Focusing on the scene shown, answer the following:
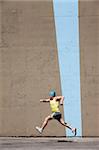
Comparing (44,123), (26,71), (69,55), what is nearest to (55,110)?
(44,123)

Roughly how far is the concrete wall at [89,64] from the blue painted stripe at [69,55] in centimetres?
17

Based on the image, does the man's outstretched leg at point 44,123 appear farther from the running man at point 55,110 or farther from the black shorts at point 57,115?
the black shorts at point 57,115

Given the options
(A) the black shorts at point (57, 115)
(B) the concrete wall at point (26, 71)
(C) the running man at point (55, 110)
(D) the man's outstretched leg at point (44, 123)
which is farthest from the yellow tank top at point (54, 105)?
(B) the concrete wall at point (26, 71)

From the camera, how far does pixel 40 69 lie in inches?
728

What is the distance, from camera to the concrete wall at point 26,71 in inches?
726

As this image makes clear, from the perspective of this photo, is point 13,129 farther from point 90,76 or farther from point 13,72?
point 90,76

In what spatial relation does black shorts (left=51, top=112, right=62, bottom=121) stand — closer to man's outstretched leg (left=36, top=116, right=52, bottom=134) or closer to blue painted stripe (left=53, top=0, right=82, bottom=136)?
man's outstretched leg (left=36, top=116, right=52, bottom=134)

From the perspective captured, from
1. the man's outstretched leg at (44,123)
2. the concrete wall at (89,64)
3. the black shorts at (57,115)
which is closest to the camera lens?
the black shorts at (57,115)

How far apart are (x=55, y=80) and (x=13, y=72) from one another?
1.46m

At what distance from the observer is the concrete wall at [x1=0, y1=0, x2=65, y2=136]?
18.4 meters

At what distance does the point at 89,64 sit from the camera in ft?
60.7

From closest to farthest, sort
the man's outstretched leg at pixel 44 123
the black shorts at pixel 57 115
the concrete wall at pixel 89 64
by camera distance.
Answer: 1. the black shorts at pixel 57 115
2. the man's outstretched leg at pixel 44 123
3. the concrete wall at pixel 89 64

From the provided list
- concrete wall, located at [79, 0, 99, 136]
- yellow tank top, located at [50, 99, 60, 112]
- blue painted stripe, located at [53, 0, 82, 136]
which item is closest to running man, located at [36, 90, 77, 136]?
yellow tank top, located at [50, 99, 60, 112]

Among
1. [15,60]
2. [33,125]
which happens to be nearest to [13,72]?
[15,60]
